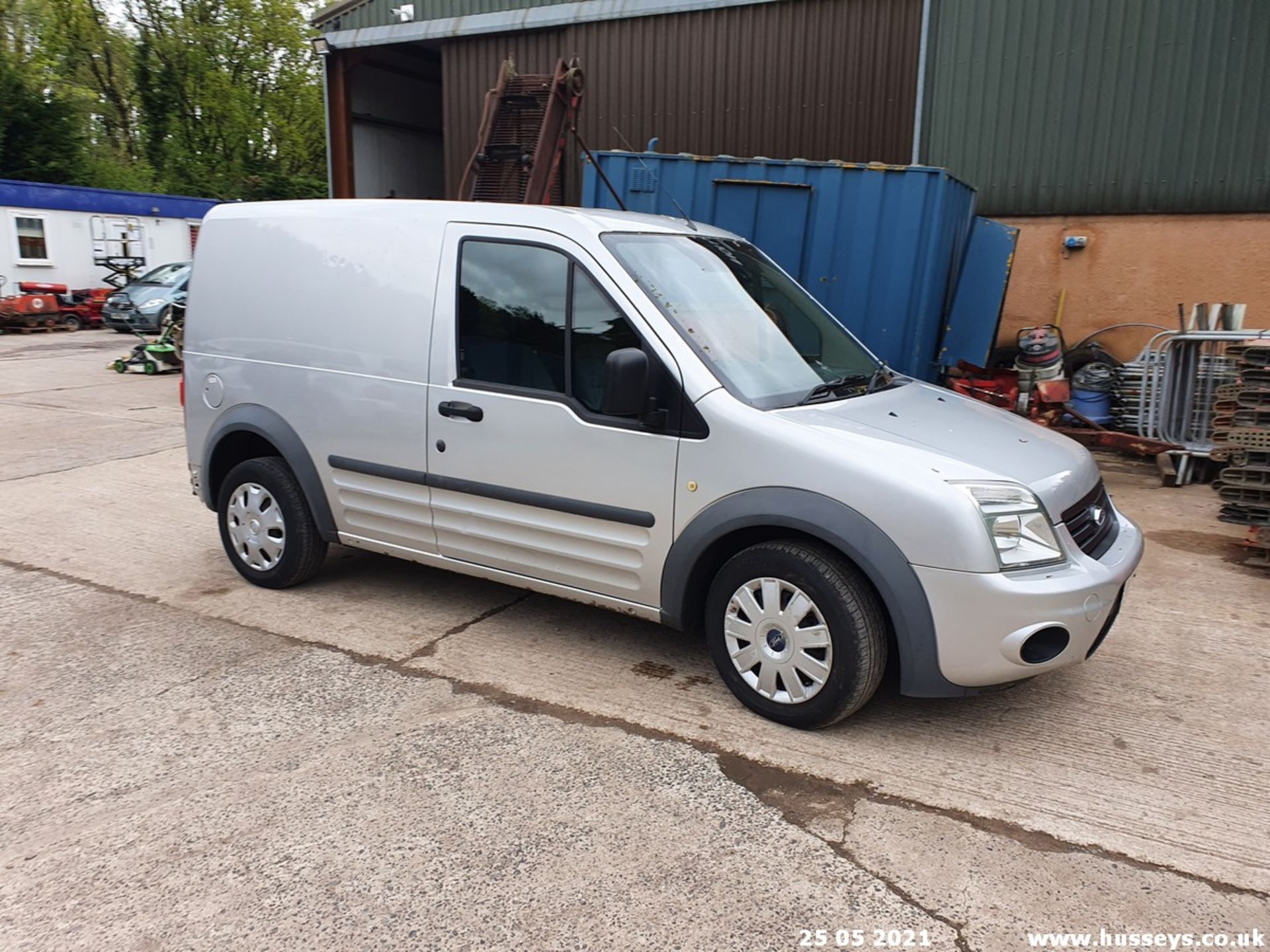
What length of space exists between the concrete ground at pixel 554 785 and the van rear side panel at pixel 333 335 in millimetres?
802

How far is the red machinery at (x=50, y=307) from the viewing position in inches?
811

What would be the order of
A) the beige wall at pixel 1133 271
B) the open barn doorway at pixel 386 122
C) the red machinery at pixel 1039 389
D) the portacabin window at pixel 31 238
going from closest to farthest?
1. the red machinery at pixel 1039 389
2. the beige wall at pixel 1133 271
3. the open barn doorway at pixel 386 122
4. the portacabin window at pixel 31 238

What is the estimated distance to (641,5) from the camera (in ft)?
38.5

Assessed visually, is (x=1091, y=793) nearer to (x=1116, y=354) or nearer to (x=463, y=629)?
(x=463, y=629)

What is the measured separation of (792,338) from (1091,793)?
208 cm

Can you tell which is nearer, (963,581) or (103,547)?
(963,581)

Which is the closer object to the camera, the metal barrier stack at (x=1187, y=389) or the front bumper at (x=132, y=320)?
the metal barrier stack at (x=1187, y=389)

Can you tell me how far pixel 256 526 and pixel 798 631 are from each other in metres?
3.02

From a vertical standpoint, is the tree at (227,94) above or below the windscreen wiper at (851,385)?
above

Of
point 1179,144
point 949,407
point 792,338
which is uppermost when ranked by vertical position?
point 1179,144

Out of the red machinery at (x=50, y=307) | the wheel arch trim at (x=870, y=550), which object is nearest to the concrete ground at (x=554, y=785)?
the wheel arch trim at (x=870, y=550)

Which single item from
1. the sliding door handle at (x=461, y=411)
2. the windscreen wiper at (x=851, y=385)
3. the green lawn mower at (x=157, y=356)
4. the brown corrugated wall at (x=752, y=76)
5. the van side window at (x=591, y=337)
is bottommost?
the green lawn mower at (x=157, y=356)

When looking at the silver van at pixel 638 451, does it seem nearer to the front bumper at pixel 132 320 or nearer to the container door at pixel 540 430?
the container door at pixel 540 430

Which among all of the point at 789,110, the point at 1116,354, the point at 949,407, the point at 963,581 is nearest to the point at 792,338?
the point at 949,407
